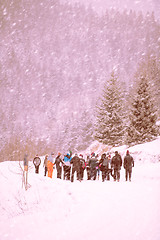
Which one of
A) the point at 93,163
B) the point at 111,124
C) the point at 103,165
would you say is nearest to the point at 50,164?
the point at 93,163

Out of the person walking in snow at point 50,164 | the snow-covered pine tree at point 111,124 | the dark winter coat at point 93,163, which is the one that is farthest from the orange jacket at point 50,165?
the snow-covered pine tree at point 111,124

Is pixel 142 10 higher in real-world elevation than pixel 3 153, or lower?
higher

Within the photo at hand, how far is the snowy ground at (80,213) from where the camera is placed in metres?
7.36

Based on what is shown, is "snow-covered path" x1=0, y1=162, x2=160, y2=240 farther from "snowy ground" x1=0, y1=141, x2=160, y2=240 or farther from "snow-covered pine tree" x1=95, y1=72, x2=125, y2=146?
"snow-covered pine tree" x1=95, y1=72, x2=125, y2=146

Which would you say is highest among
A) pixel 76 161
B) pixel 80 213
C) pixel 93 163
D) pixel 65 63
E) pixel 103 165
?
pixel 65 63

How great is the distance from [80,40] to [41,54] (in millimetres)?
24436

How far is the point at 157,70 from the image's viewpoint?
49.4 m

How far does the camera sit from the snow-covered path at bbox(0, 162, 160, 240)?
7360 millimetres

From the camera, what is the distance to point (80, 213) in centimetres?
886

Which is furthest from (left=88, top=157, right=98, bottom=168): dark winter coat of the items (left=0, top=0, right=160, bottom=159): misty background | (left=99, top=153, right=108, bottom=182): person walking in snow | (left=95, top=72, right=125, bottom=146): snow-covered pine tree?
(left=0, top=0, right=160, bottom=159): misty background

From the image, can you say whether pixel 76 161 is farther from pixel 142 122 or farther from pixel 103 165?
pixel 142 122

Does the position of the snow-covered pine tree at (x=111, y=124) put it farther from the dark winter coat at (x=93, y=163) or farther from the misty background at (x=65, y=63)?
the misty background at (x=65, y=63)

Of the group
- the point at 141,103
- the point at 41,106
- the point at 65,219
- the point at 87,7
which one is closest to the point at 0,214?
the point at 65,219

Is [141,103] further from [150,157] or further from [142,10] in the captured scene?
[142,10]
